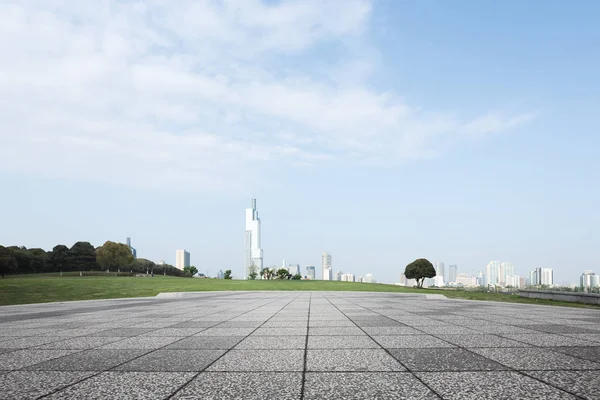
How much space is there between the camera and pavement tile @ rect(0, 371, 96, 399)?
16.1 ft

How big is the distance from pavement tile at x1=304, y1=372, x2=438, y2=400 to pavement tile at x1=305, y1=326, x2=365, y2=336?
4060 millimetres

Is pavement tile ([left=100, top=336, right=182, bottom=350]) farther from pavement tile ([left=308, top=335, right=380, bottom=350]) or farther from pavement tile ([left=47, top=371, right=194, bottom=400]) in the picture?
pavement tile ([left=308, top=335, right=380, bottom=350])

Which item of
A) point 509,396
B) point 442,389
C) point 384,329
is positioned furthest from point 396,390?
point 384,329

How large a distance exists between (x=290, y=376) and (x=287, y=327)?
18.8 feet

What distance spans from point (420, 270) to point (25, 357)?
83.9 m

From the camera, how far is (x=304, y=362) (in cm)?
650

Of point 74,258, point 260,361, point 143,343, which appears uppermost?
point 260,361

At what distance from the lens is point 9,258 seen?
9088cm

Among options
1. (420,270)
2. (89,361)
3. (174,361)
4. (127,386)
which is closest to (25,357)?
(89,361)

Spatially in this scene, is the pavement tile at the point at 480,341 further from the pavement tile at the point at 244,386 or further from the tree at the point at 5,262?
the tree at the point at 5,262

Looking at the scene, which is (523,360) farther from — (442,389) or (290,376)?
(290,376)

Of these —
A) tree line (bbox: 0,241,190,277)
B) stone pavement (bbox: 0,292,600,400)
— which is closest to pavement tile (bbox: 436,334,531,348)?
stone pavement (bbox: 0,292,600,400)

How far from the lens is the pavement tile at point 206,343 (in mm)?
8016

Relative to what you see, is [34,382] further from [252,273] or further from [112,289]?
[252,273]
